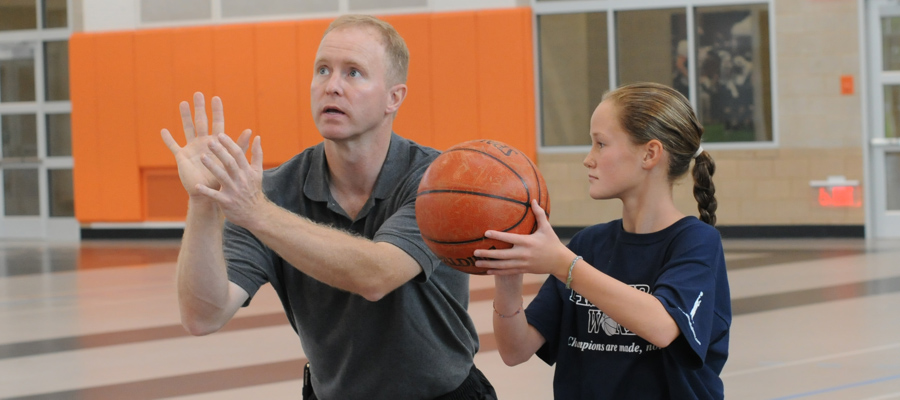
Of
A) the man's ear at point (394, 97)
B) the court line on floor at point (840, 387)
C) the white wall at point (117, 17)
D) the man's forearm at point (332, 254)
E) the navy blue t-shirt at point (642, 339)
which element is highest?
the white wall at point (117, 17)

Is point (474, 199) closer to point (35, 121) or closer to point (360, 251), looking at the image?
point (360, 251)

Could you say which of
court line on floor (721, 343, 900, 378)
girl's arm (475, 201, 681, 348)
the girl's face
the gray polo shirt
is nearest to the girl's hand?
girl's arm (475, 201, 681, 348)

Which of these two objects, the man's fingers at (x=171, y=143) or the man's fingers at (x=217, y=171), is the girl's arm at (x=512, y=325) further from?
the man's fingers at (x=171, y=143)

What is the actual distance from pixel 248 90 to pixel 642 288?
1096 cm

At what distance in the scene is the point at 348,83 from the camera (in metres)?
2.34

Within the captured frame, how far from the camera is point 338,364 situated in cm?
242

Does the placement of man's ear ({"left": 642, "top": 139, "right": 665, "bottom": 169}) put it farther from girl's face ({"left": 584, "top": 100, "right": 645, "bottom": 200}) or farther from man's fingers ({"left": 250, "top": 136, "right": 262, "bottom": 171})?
man's fingers ({"left": 250, "top": 136, "right": 262, "bottom": 171})

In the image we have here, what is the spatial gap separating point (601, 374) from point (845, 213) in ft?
31.6

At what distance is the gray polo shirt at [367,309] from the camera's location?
7.76 ft

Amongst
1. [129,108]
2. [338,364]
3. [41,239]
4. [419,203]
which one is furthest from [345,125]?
[41,239]

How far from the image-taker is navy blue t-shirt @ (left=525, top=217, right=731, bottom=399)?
203 centimetres

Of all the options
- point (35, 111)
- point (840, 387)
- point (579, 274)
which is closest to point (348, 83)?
point (579, 274)

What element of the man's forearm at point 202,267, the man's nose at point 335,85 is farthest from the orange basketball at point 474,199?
the man's forearm at point 202,267

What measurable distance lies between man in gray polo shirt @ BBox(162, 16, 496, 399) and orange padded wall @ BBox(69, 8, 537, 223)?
9264mm
